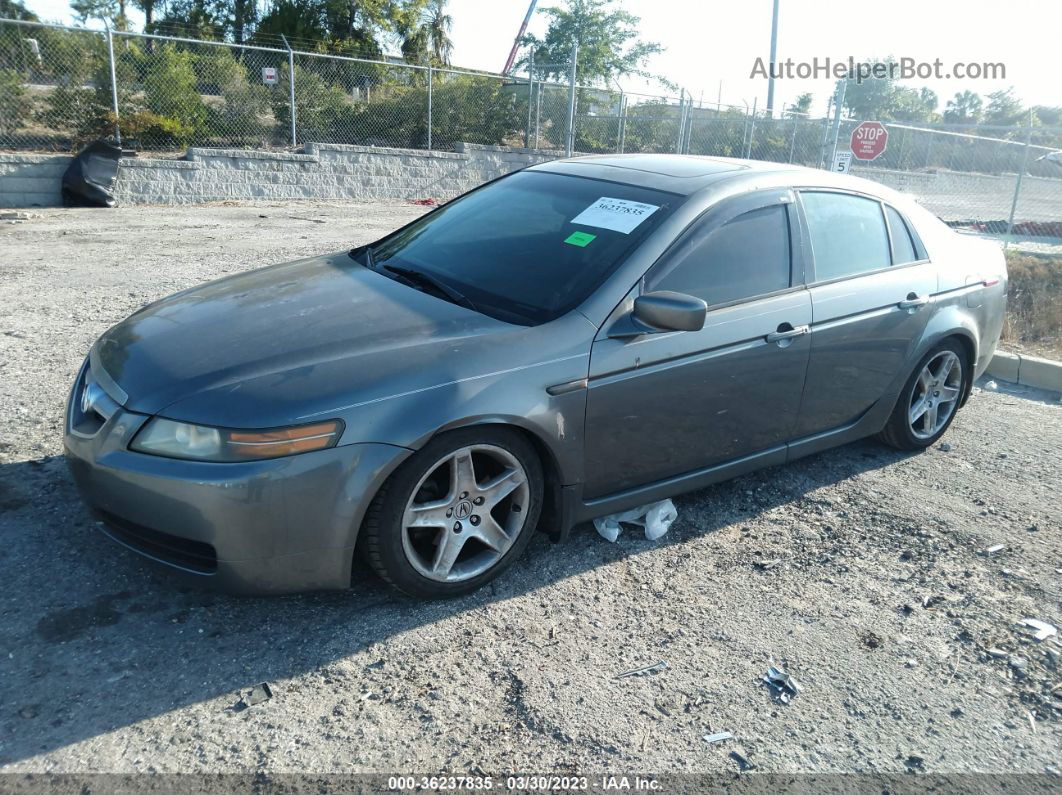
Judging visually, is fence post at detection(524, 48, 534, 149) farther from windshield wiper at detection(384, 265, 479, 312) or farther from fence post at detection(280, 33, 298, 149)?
windshield wiper at detection(384, 265, 479, 312)

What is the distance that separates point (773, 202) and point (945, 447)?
7.15 ft

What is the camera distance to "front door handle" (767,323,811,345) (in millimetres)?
3932

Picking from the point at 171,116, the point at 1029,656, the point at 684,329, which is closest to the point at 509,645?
the point at 684,329

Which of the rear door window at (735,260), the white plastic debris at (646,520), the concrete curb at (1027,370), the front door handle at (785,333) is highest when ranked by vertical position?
the rear door window at (735,260)

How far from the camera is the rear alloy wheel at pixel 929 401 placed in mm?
4875

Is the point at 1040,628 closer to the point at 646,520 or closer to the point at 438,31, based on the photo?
the point at 646,520

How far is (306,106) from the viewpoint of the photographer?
15.8 metres

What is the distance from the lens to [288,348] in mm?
3188

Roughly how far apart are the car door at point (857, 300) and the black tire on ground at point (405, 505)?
171 centimetres

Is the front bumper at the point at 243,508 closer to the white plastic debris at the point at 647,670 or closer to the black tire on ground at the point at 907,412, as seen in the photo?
the white plastic debris at the point at 647,670

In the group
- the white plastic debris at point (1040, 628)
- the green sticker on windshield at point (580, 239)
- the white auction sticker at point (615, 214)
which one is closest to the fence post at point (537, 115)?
the white auction sticker at point (615, 214)

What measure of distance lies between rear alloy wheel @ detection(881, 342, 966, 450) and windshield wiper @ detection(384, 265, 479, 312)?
2696mm

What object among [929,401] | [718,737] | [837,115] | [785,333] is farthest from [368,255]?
[837,115]

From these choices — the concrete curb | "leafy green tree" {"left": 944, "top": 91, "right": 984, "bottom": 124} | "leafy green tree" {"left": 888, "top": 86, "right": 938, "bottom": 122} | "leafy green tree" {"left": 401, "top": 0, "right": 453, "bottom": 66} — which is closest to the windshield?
the concrete curb
